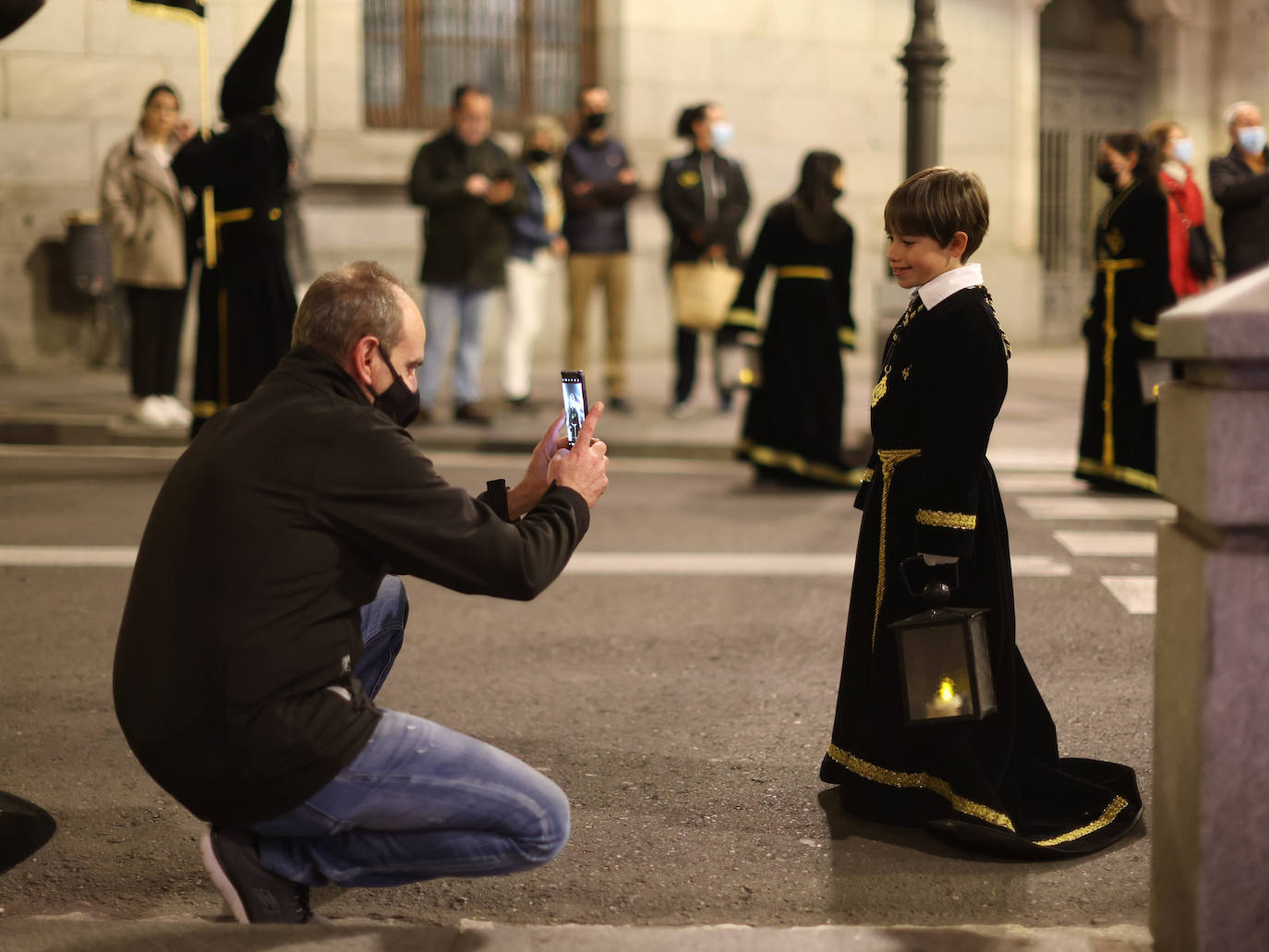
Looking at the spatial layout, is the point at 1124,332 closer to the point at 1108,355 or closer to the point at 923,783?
the point at 1108,355

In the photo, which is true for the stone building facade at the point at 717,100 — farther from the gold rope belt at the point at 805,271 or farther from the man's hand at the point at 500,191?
the gold rope belt at the point at 805,271

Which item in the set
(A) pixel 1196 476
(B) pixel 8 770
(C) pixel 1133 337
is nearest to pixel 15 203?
(C) pixel 1133 337

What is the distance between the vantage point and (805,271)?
9.33m

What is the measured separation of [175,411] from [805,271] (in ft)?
14.6

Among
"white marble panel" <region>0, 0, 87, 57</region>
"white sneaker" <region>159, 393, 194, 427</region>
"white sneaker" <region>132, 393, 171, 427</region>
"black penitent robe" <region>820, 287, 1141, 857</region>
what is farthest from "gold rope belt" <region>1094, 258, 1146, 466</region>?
"white marble panel" <region>0, 0, 87, 57</region>

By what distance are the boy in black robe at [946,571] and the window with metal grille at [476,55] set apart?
12002mm

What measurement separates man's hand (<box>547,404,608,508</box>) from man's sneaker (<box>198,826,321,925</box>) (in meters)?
0.96

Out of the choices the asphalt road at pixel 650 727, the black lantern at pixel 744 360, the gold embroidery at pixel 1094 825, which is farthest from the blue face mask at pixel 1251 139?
the gold embroidery at pixel 1094 825

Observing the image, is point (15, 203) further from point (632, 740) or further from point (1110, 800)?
point (1110, 800)

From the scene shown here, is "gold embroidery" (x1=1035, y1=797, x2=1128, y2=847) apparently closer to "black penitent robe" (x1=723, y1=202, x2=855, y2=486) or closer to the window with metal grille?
"black penitent robe" (x1=723, y1=202, x2=855, y2=486)

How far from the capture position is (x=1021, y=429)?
11.8 meters

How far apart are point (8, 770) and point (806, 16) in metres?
13.3

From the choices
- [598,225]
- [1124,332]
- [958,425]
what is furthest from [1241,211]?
[958,425]

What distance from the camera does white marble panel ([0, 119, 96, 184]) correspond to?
559 inches
